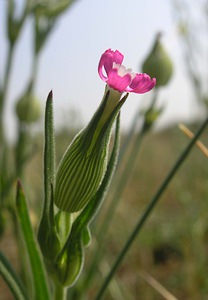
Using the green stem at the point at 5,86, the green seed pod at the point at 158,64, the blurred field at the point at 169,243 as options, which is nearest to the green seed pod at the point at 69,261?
the green seed pod at the point at 158,64

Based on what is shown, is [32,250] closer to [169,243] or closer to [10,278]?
[10,278]

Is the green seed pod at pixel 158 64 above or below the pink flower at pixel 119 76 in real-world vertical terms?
below

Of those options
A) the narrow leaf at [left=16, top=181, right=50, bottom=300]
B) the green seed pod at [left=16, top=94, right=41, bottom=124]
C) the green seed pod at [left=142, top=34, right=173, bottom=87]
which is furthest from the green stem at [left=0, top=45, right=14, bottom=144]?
the narrow leaf at [left=16, top=181, right=50, bottom=300]

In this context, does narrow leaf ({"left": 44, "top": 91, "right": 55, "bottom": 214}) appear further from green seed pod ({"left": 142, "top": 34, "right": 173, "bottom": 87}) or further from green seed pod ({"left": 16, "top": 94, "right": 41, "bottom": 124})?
Result: green seed pod ({"left": 16, "top": 94, "right": 41, "bottom": 124})

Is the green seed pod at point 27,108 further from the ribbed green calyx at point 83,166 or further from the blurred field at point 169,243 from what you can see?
the ribbed green calyx at point 83,166

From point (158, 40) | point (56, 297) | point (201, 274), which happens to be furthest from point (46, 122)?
point (201, 274)

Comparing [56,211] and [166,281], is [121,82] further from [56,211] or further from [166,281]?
[166,281]

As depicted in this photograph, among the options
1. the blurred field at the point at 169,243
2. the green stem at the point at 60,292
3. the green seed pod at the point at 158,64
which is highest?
the green seed pod at the point at 158,64
